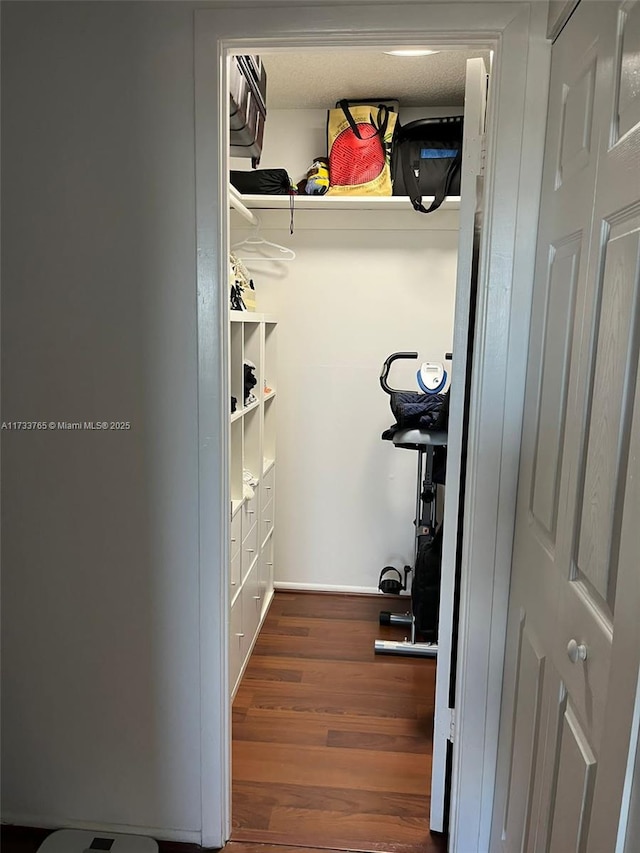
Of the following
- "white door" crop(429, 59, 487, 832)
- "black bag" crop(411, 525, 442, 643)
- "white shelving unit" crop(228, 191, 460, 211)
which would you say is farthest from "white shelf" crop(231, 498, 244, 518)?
"white shelving unit" crop(228, 191, 460, 211)

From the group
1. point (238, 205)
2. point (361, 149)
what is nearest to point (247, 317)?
point (238, 205)

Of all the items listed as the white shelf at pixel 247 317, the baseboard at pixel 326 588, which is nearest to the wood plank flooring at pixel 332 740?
the baseboard at pixel 326 588

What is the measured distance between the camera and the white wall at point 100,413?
145 cm

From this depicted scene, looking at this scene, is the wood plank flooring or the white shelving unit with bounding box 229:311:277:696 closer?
the wood plank flooring

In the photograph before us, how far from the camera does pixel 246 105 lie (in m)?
1.99

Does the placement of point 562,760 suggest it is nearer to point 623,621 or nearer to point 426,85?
point 623,621

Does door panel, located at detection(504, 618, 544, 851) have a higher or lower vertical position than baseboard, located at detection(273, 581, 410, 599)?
higher

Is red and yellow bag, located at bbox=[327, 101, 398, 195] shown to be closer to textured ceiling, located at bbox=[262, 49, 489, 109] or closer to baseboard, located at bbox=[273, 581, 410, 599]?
textured ceiling, located at bbox=[262, 49, 489, 109]

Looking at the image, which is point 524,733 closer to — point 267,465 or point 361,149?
point 267,465

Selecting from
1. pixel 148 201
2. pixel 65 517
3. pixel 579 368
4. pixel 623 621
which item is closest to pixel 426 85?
pixel 148 201

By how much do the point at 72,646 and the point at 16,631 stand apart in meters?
0.16

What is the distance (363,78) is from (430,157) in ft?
1.44

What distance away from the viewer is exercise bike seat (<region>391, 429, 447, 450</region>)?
2.51 metres

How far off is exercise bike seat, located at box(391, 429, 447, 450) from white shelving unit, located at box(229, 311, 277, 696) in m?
0.64
